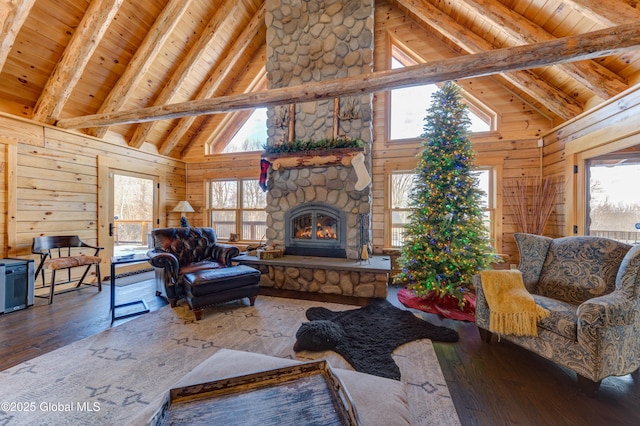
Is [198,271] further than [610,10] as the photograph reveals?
Yes

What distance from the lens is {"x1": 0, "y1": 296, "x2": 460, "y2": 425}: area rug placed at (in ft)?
5.36

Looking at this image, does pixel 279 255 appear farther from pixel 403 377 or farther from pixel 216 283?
pixel 403 377

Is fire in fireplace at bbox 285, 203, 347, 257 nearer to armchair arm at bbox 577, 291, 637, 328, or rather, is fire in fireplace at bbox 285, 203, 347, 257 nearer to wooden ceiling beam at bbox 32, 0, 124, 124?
armchair arm at bbox 577, 291, 637, 328

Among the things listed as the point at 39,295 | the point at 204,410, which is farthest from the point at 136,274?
the point at 204,410

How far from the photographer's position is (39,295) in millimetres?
3799

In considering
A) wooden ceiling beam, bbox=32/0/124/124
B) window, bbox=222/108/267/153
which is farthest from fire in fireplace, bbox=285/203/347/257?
wooden ceiling beam, bbox=32/0/124/124

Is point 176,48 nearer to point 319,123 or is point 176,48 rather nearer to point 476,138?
point 319,123

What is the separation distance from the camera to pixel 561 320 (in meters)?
1.95

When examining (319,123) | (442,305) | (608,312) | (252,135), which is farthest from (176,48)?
(608,312)

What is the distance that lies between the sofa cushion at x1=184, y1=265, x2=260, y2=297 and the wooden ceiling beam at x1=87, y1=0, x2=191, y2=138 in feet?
10.9

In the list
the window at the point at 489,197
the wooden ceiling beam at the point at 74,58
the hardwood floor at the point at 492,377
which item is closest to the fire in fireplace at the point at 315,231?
Answer: the hardwood floor at the point at 492,377

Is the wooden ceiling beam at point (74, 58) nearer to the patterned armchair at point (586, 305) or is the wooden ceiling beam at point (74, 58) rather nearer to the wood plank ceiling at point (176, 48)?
the wood plank ceiling at point (176, 48)

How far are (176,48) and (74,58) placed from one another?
1567 millimetres

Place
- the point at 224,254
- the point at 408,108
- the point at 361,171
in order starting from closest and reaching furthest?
the point at 224,254, the point at 361,171, the point at 408,108
